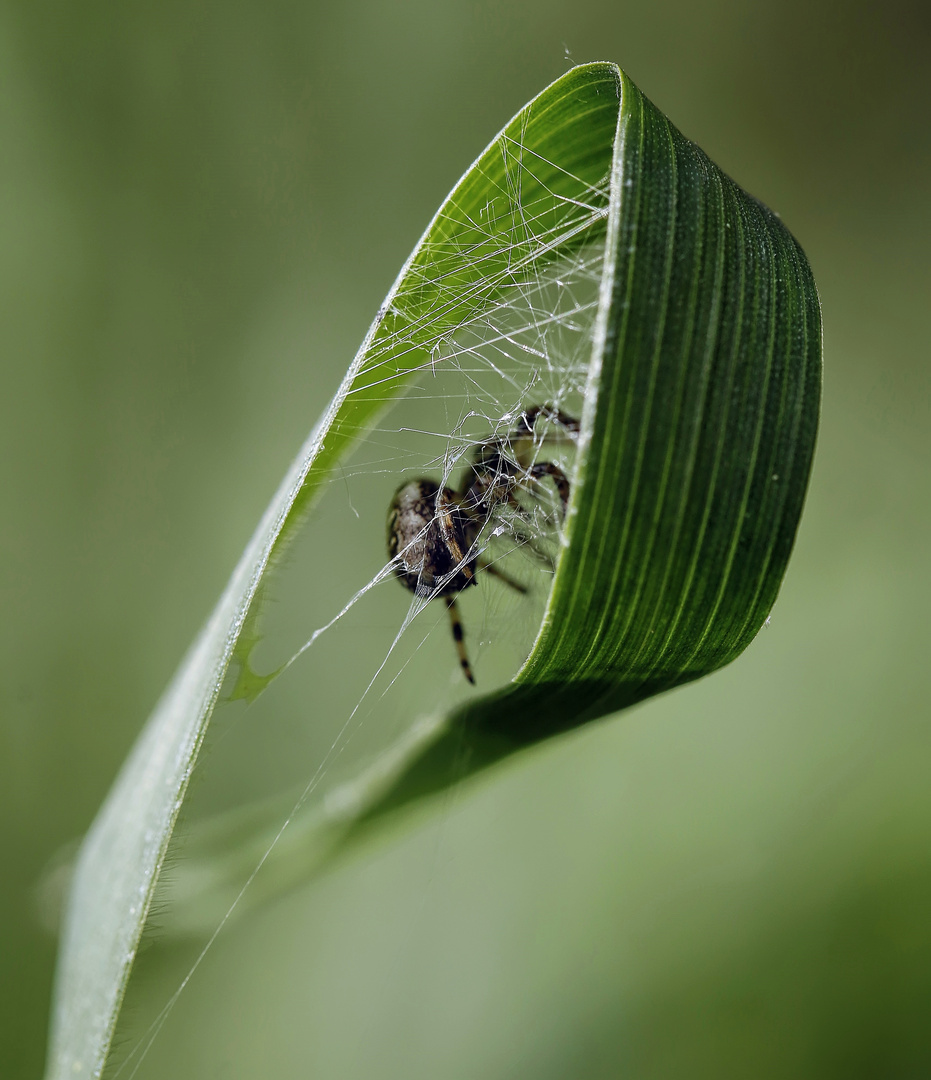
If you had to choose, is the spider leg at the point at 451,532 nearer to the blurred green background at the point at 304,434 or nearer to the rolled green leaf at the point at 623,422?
the rolled green leaf at the point at 623,422

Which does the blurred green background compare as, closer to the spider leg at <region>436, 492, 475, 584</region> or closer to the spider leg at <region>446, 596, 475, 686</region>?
the spider leg at <region>446, 596, 475, 686</region>

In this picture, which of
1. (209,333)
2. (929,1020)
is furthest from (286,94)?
(929,1020)

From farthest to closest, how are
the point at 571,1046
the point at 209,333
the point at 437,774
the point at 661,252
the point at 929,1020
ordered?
the point at 209,333, the point at 571,1046, the point at 929,1020, the point at 437,774, the point at 661,252

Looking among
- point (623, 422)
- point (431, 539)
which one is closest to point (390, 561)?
point (431, 539)

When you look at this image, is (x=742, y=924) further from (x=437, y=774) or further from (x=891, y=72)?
(x=891, y=72)

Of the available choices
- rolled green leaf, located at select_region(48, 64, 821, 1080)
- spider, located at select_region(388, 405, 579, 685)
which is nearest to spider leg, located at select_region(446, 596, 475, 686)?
spider, located at select_region(388, 405, 579, 685)

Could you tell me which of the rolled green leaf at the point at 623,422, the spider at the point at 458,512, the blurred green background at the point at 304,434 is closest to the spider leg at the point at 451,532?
the spider at the point at 458,512
